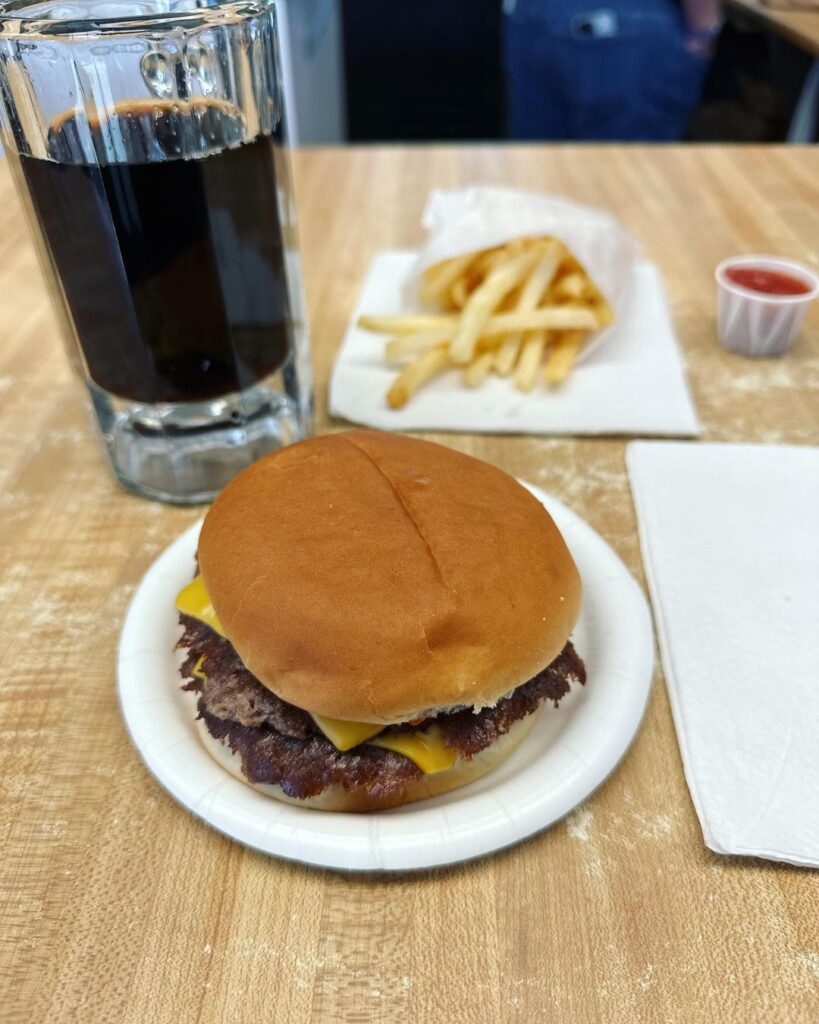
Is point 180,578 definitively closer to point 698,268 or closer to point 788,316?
point 788,316

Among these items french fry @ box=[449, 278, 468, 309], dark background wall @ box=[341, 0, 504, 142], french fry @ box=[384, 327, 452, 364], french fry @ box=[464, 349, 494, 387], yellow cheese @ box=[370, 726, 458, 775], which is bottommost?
dark background wall @ box=[341, 0, 504, 142]

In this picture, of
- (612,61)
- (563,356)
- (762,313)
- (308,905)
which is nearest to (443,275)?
(563,356)

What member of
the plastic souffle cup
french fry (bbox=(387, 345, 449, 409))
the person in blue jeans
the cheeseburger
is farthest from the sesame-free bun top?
the person in blue jeans

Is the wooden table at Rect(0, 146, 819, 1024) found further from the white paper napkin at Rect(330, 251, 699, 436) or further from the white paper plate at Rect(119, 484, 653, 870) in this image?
the white paper napkin at Rect(330, 251, 699, 436)

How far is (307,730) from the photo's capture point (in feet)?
2.27

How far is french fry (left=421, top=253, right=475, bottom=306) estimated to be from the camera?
1.34 m

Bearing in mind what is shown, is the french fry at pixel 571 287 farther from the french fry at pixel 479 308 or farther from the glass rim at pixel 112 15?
the glass rim at pixel 112 15

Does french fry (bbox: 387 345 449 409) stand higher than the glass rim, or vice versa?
the glass rim

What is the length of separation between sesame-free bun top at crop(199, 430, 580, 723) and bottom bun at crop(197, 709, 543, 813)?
0.07 meters

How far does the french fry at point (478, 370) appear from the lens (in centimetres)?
130

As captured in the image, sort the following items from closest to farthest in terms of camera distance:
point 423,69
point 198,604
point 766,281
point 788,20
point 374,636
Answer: point 374,636 → point 198,604 → point 766,281 → point 788,20 → point 423,69

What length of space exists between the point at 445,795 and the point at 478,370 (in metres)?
0.77

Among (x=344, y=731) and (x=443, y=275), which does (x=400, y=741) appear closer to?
(x=344, y=731)

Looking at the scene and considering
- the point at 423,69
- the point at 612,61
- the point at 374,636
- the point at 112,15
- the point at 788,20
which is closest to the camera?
the point at 374,636
